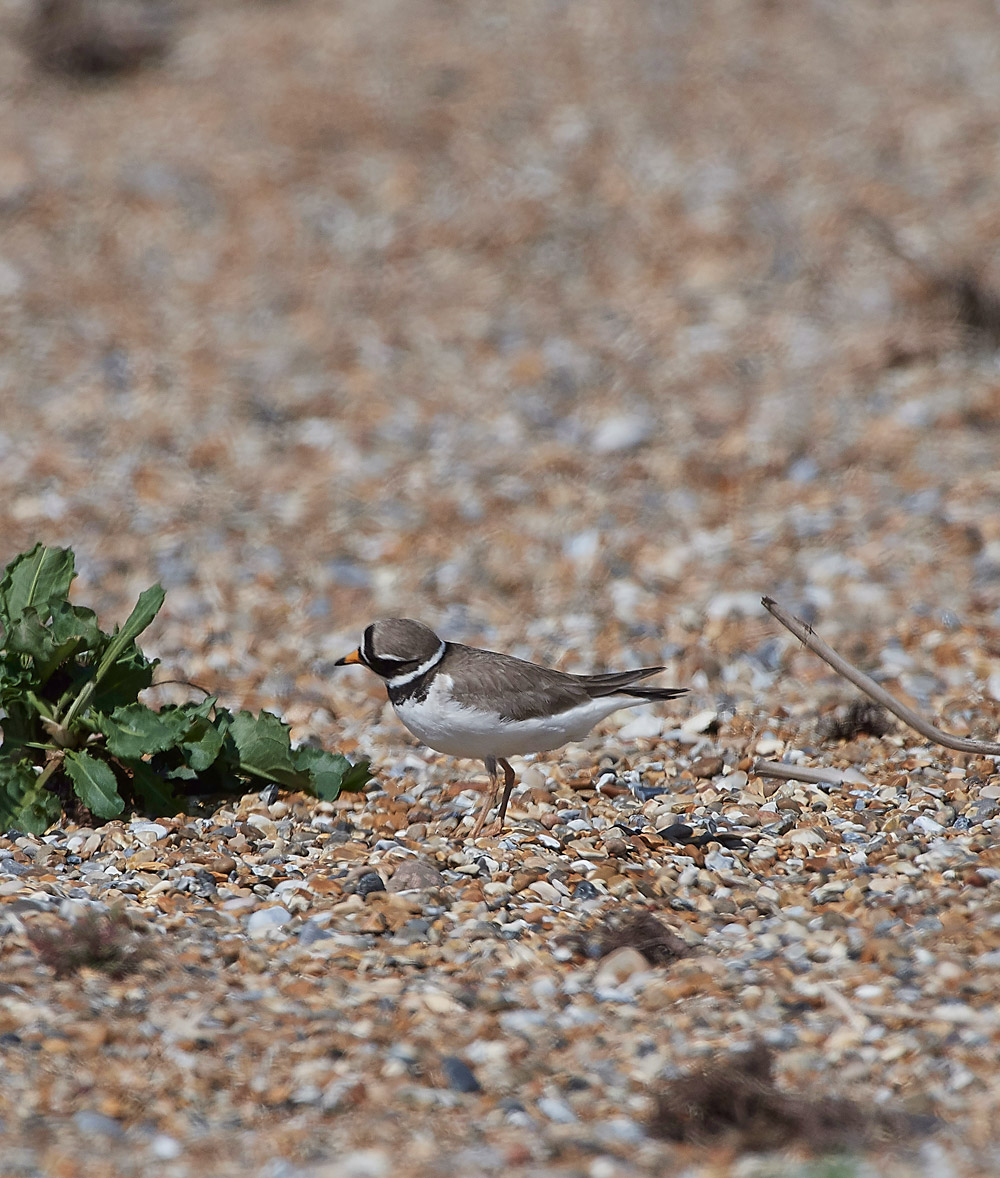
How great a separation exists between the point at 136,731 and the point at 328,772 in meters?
0.85

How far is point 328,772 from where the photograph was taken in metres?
6.27

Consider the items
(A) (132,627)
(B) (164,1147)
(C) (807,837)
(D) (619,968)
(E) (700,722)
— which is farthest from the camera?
(E) (700,722)

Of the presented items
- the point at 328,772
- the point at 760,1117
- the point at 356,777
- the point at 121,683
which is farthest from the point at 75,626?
the point at 760,1117

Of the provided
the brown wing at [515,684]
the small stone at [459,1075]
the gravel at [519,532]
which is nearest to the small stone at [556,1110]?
the gravel at [519,532]

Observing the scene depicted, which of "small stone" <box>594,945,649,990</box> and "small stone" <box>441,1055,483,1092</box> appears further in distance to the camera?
"small stone" <box>594,945,649,990</box>

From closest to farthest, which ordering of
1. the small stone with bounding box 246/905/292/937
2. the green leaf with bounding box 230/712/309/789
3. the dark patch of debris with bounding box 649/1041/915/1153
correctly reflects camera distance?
the dark patch of debris with bounding box 649/1041/915/1153 < the small stone with bounding box 246/905/292/937 < the green leaf with bounding box 230/712/309/789

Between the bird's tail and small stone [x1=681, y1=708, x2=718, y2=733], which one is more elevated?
the bird's tail

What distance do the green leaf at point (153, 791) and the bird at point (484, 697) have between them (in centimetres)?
91

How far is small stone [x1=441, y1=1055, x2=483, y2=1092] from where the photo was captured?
4.22 metres

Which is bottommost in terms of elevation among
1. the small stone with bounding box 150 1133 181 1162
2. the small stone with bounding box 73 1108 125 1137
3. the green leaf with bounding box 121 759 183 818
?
the small stone with bounding box 150 1133 181 1162

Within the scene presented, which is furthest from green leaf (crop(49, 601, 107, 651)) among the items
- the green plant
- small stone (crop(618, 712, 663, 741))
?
small stone (crop(618, 712, 663, 741))

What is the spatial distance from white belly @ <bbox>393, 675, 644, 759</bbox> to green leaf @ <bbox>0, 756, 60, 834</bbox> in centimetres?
142

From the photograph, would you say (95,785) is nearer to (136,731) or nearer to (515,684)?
(136,731)

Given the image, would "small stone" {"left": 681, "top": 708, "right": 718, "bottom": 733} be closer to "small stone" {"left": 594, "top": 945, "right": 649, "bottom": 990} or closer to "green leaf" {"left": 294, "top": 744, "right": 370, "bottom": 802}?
"green leaf" {"left": 294, "top": 744, "right": 370, "bottom": 802}
